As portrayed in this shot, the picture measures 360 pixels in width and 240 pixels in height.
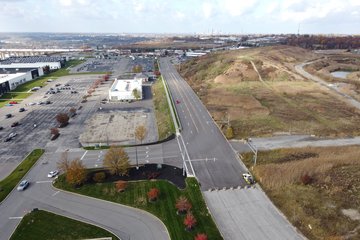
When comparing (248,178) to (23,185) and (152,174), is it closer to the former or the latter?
(152,174)

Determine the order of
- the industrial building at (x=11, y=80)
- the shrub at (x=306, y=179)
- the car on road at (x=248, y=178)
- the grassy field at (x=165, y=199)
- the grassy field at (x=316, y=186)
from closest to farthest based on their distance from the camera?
the grassy field at (x=316, y=186) → the grassy field at (x=165, y=199) → the shrub at (x=306, y=179) → the car on road at (x=248, y=178) → the industrial building at (x=11, y=80)

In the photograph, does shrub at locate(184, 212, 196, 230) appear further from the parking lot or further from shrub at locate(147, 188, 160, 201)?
the parking lot

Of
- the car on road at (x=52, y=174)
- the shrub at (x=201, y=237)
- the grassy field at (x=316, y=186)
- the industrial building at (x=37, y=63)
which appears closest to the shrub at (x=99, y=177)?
the car on road at (x=52, y=174)

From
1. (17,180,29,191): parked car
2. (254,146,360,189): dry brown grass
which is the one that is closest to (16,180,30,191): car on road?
(17,180,29,191): parked car

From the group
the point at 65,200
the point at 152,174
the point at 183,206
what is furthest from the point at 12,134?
the point at 183,206

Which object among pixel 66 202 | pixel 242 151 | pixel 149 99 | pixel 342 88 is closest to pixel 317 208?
pixel 242 151

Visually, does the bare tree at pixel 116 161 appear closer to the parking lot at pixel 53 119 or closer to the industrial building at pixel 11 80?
the parking lot at pixel 53 119

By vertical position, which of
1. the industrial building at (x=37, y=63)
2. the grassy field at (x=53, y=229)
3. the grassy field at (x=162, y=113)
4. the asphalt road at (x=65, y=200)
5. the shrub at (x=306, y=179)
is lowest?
the grassy field at (x=53, y=229)

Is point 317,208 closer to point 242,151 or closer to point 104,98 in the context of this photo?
point 242,151
